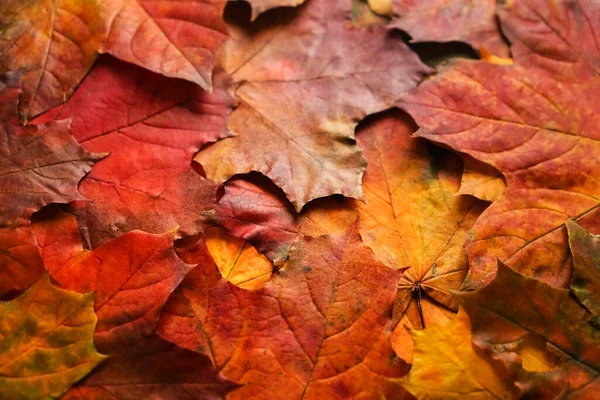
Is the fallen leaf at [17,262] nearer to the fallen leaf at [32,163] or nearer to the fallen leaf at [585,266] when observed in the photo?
the fallen leaf at [32,163]

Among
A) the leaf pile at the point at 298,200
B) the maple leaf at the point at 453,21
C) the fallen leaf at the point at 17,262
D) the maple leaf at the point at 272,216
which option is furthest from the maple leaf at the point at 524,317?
the fallen leaf at the point at 17,262

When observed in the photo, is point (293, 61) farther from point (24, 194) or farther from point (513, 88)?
point (24, 194)

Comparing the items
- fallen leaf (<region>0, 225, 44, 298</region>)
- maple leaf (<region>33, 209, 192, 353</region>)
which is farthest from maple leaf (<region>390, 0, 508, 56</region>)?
fallen leaf (<region>0, 225, 44, 298</region>)

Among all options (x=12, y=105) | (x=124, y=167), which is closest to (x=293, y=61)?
(x=124, y=167)

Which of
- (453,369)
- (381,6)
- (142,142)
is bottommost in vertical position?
(453,369)

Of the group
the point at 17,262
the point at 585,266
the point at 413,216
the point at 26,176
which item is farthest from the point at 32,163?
the point at 585,266

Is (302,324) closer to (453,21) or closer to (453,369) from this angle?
(453,369)
